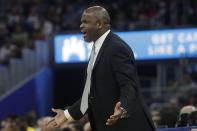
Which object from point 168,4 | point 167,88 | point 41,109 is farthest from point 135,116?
point 168,4

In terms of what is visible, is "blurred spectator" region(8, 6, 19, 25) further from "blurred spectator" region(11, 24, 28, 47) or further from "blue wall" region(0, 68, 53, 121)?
"blue wall" region(0, 68, 53, 121)

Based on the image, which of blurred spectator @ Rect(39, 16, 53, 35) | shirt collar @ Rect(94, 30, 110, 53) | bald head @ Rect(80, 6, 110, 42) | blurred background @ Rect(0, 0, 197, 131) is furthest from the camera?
blurred spectator @ Rect(39, 16, 53, 35)

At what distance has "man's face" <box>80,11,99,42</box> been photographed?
6422 millimetres

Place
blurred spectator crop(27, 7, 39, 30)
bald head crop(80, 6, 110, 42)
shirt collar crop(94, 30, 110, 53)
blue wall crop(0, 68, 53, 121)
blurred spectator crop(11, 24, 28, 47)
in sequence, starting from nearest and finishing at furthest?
bald head crop(80, 6, 110, 42), shirt collar crop(94, 30, 110, 53), blue wall crop(0, 68, 53, 121), blurred spectator crop(11, 24, 28, 47), blurred spectator crop(27, 7, 39, 30)

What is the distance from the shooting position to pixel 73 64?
1998 cm

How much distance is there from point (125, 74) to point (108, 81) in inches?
9.9

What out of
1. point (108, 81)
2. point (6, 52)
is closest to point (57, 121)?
point (108, 81)

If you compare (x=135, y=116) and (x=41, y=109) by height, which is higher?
(x=135, y=116)

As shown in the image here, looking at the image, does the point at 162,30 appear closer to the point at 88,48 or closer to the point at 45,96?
the point at 88,48

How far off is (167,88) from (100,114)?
12.6m

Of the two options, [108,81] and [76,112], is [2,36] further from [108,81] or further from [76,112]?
[108,81]

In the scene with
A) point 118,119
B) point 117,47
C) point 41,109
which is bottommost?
point 41,109

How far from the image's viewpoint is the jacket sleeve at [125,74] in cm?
609

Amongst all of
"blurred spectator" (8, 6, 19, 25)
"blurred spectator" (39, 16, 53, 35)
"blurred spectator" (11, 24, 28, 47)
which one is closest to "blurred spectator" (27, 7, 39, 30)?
"blurred spectator" (39, 16, 53, 35)
